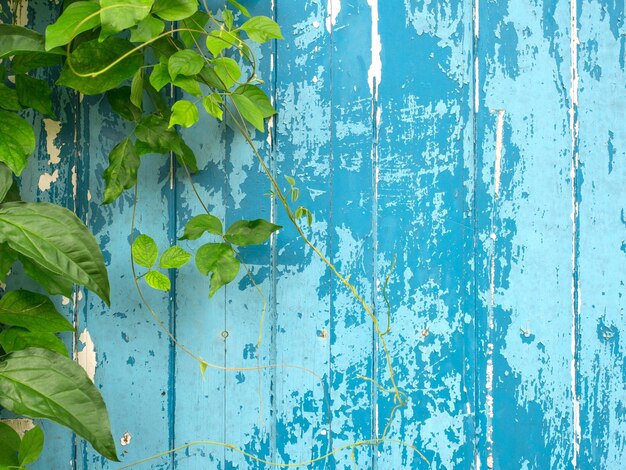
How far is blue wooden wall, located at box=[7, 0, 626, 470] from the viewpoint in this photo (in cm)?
101

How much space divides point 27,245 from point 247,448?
18.2 inches

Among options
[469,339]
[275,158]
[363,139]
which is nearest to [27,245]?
[275,158]

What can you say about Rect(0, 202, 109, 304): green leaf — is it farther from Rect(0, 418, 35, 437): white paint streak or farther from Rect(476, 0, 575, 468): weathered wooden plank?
Rect(476, 0, 575, 468): weathered wooden plank

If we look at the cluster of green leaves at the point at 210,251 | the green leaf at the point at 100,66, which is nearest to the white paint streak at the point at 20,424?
the cluster of green leaves at the point at 210,251

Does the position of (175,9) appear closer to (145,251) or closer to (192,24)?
(192,24)

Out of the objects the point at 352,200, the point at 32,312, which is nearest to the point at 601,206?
the point at 352,200

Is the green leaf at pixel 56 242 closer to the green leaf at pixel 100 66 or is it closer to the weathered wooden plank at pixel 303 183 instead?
the green leaf at pixel 100 66

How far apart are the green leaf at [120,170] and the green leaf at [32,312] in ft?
0.55

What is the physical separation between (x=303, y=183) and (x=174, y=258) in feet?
0.76

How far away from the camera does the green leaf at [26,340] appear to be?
874 millimetres

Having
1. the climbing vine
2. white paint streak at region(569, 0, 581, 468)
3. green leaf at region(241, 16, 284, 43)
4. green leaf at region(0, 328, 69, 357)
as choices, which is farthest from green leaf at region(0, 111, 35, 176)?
white paint streak at region(569, 0, 581, 468)

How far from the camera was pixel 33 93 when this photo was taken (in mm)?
958

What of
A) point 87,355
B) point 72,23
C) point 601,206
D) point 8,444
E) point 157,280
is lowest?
point 8,444

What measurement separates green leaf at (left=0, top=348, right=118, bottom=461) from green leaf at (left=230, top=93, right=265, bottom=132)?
0.41 m
